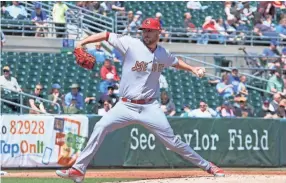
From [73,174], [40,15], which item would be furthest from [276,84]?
[73,174]

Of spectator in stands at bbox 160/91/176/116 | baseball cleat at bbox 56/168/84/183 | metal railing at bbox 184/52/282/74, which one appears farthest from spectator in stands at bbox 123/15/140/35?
baseball cleat at bbox 56/168/84/183

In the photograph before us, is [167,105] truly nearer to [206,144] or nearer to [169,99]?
[169,99]

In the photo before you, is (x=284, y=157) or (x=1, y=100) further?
(x=284, y=157)

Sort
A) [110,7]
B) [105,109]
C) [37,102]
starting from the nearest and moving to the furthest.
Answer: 1. [105,109]
2. [37,102]
3. [110,7]

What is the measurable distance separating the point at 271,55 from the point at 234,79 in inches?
97.7

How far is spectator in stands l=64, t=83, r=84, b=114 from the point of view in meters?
17.1

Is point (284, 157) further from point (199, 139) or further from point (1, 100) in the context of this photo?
point (1, 100)

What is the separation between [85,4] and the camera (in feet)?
71.8

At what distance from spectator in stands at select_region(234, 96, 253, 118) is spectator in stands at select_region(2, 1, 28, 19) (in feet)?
18.2

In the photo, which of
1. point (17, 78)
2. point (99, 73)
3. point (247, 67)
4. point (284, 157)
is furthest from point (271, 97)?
point (17, 78)

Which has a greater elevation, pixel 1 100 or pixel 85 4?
pixel 85 4

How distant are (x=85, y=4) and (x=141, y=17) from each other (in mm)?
1555

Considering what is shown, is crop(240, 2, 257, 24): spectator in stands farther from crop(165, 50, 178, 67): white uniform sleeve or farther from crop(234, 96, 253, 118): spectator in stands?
crop(165, 50, 178, 67): white uniform sleeve

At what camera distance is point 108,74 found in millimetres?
18875
